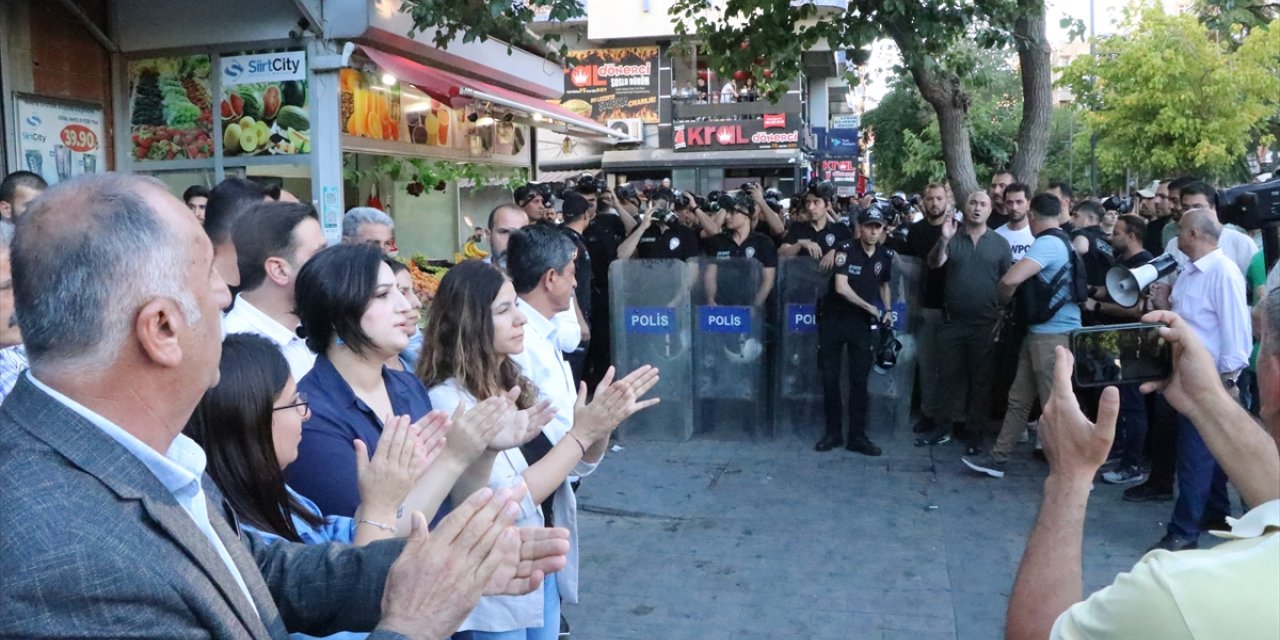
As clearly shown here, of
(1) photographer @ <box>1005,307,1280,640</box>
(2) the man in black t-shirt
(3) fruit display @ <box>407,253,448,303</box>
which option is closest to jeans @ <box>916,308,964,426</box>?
(2) the man in black t-shirt

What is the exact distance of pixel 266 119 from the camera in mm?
10008

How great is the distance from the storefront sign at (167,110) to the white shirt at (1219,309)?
867cm

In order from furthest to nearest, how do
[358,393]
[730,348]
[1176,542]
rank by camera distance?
[730,348] → [1176,542] → [358,393]

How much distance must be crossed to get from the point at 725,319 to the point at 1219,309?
391 centimetres

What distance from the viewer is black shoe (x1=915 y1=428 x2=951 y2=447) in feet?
28.7

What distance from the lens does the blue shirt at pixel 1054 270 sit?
7.38m

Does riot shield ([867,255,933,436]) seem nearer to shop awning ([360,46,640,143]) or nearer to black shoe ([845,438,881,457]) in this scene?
black shoe ([845,438,881,457])

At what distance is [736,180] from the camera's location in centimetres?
3100

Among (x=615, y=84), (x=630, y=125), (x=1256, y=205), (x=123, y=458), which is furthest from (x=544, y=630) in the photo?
(x=615, y=84)

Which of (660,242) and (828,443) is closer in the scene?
(828,443)

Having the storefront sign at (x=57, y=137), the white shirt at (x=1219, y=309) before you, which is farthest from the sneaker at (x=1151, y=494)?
the storefront sign at (x=57, y=137)

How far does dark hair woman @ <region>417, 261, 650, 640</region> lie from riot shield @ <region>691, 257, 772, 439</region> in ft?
17.6

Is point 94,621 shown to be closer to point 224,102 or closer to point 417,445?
point 417,445

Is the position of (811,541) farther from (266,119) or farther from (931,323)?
(266,119)
